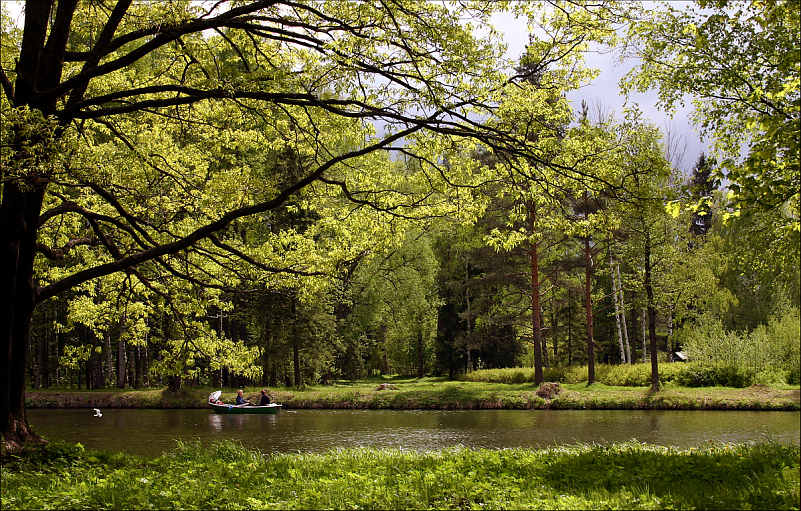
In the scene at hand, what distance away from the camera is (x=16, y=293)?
10805mm

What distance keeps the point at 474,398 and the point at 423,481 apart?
820 inches

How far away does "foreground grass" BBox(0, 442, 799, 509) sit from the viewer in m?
6.66

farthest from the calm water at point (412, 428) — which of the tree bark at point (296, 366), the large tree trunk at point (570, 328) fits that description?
the large tree trunk at point (570, 328)

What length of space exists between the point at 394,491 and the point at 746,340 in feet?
85.0

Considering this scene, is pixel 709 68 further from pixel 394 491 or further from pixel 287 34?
pixel 394 491

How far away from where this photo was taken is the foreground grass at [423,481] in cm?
666

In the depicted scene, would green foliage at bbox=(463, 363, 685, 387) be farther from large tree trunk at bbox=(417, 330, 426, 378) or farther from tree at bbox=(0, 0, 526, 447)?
tree at bbox=(0, 0, 526, 447)

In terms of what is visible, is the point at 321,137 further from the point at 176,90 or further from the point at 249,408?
the point at 249,408

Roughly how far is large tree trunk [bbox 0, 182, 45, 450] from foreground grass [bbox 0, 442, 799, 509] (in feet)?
2.81

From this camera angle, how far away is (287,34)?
10.6 metres

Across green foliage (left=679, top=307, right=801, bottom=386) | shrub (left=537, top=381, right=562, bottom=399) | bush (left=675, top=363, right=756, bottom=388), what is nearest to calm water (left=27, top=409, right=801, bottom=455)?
shrub (left=537, top=381, right=562, bottom=399)

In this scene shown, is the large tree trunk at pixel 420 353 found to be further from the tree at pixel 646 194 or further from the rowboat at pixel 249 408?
the tree at pixel 646 194

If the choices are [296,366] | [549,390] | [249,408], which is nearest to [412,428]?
[249,408]

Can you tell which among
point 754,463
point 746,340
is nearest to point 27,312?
point 754,463
